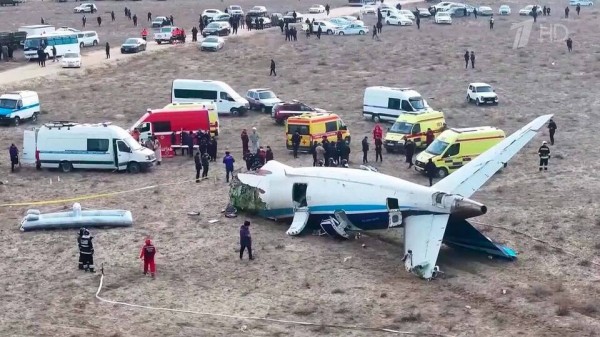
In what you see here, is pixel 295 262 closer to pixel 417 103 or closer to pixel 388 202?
pixel 388 202

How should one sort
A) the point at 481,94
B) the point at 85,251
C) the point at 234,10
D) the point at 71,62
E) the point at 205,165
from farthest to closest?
the point at 234,10 → the point at 71,62 → the point at 481,94 → the point at 205,165 → the point at 85,251

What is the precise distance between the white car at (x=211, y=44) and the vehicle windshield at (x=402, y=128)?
3133cm

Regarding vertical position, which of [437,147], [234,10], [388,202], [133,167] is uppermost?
[234,10]

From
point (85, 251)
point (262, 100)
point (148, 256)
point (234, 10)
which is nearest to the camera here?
point (148, 256)

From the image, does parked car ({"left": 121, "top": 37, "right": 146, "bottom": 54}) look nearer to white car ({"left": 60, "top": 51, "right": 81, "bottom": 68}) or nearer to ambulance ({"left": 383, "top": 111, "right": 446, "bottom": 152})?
white car ({"left": 60, "top": 51, "right": 81, "bottom": 68})

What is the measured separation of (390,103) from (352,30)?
32747mm

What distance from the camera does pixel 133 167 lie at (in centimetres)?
4178

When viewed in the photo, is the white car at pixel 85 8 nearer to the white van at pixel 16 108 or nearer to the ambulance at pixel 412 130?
the white van at pixel 16 108

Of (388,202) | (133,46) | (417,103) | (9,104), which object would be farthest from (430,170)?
(133,46)

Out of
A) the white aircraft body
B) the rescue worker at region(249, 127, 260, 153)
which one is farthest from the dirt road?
the white aircraft body

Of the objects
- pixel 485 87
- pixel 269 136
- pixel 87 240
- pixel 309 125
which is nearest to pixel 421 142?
pixel 309 125

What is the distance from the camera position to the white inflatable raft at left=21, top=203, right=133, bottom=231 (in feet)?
108

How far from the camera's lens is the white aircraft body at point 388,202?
28.6 metres

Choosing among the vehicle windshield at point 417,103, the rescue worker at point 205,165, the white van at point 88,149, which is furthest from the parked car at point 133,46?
the rescue worker at point 205,165
